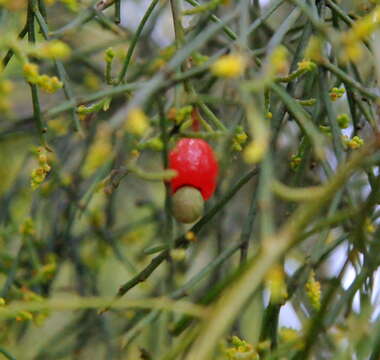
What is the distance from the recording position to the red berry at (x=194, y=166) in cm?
125

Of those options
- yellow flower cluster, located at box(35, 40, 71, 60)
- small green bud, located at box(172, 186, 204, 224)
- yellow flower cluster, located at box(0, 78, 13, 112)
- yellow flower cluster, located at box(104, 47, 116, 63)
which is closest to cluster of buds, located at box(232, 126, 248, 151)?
small green bud, located at box(172, 186, 204, 224)

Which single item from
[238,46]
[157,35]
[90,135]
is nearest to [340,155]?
[238,46]

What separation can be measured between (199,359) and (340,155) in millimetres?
592

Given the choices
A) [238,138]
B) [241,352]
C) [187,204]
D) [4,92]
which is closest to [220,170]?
[187,204]

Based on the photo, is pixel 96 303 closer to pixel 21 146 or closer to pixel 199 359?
pixel 199 359

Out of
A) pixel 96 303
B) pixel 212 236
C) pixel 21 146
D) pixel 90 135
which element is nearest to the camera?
pixel 96 303

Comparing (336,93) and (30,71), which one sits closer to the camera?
(30,71)

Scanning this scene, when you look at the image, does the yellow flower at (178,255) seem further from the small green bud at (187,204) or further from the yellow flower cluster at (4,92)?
the yellow flower cluster at (4,92)

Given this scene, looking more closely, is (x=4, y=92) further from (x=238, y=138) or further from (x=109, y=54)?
(x=238, y=138)

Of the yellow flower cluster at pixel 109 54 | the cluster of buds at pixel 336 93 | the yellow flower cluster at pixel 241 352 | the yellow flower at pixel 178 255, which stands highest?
the yellow flower cluster at pixel 109 54

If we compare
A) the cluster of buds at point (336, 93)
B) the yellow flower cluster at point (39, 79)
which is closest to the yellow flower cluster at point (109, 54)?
the yellow flower cluster at point (39, 79)

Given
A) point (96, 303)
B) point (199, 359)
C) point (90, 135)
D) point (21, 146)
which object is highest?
point (21, 146)

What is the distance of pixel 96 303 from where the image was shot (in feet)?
3.16

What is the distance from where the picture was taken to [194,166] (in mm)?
1254
